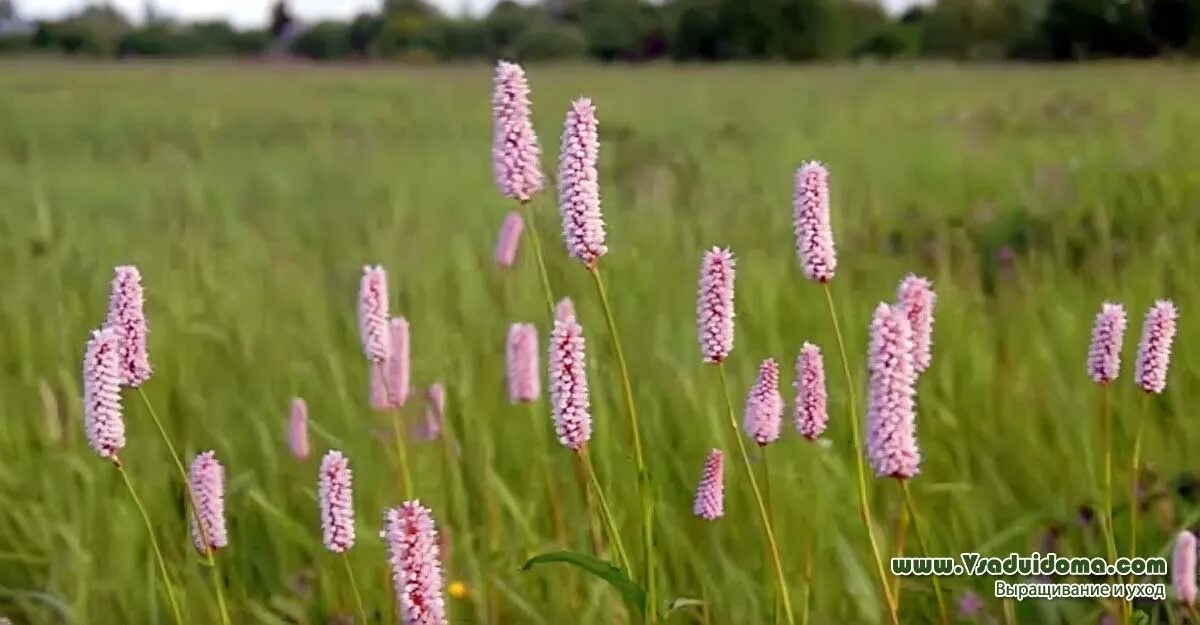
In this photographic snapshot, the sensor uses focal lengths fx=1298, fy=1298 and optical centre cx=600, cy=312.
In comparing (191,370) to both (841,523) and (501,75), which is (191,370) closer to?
(841,523)

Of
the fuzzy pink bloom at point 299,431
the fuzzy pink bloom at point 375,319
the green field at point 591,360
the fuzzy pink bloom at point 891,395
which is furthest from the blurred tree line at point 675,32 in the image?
the fuzzy pink bloom at point 891,395

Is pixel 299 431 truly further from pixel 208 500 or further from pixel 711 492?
pixel 711 492

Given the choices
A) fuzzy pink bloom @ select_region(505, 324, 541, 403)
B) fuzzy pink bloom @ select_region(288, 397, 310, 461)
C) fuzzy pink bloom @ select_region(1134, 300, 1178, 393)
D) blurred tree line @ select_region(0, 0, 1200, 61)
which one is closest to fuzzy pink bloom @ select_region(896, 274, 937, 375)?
fuzzy pink bloom @ select_region(1134, 300, 1178, 393)

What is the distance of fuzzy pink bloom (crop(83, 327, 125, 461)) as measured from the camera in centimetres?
87

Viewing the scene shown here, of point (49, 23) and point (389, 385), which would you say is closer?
point (389, 385)

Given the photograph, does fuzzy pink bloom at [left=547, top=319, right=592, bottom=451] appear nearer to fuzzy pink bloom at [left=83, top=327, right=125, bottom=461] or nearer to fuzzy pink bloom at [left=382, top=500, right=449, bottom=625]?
fuzzy pink bloom at [left=382, top=500, right=449, bottom=625]

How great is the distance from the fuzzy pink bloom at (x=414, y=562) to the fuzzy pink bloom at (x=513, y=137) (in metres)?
0.24

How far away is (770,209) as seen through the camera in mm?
3152

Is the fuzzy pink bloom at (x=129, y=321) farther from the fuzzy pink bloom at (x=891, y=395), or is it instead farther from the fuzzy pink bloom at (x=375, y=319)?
the fuzzy pink bloom at (x=891, y=395)

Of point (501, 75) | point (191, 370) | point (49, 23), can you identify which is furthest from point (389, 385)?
point (49, 23)

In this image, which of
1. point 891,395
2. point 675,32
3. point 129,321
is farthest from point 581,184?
point 675,32

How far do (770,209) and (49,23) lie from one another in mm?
4128

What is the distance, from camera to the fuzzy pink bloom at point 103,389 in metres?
0.87

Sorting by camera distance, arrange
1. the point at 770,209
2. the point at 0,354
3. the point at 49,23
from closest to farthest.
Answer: the point at 0,354, the point at 770,209, the point at 49,23
